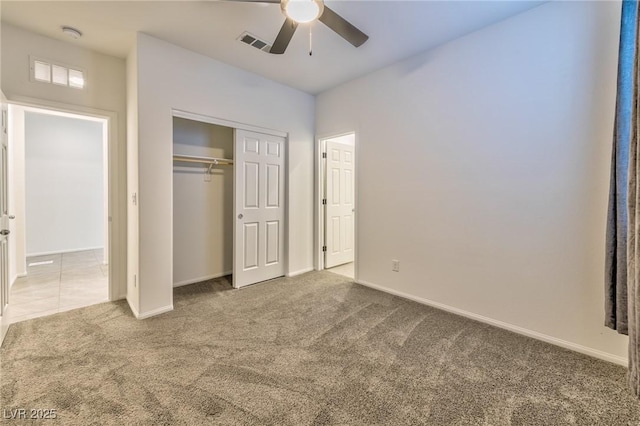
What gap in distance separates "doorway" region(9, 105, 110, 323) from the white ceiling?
1396 millimetres

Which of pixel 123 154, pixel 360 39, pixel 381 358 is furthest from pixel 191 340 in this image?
pixel 360 39

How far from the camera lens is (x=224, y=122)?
10.5 ft

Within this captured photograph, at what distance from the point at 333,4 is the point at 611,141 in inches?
91.6

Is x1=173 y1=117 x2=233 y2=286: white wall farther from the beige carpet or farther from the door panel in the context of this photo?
the beige carpet

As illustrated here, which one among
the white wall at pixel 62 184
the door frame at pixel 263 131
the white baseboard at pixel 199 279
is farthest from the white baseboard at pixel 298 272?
the white wall at pixel 62 184

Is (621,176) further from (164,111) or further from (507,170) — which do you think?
(164,111)

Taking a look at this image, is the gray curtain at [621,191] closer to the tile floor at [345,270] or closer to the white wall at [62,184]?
the tile floor at [345,270]

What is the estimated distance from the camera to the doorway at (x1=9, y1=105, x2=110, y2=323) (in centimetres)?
352

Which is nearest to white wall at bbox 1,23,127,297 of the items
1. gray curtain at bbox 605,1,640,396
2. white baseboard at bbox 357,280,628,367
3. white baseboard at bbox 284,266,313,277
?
white baseboard at bbox 284,266,313,277

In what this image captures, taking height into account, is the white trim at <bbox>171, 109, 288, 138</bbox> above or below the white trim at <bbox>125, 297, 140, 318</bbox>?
above

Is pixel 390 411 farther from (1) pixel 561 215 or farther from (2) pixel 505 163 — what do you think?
(2) pixel 505 163

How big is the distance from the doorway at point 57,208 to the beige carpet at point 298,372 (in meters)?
1.30

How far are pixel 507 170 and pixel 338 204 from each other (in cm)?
250

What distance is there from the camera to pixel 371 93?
3.41 m
